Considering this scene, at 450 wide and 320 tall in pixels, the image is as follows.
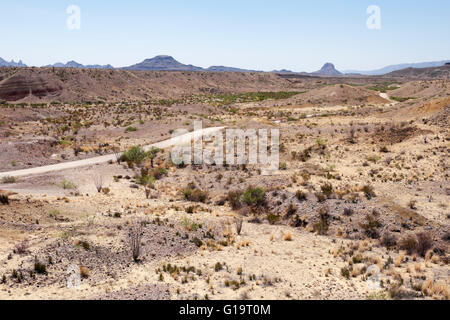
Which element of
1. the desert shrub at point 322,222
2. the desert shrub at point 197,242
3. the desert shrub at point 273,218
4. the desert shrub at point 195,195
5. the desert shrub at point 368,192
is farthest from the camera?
the desert shrub at point 195,195

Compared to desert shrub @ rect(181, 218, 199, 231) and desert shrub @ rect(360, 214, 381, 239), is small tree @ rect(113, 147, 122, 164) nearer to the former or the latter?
desert shrub @ rect(181, 218, 199, 231)

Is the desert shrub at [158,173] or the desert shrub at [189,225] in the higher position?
the desert shrub at [158,173]

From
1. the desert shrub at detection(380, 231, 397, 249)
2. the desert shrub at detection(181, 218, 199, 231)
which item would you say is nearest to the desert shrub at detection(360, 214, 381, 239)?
the desert shrub at detection(380, 231, 397, 249)

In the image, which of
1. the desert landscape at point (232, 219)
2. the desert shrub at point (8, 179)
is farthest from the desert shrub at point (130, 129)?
the desert shrub at point (8, 179)

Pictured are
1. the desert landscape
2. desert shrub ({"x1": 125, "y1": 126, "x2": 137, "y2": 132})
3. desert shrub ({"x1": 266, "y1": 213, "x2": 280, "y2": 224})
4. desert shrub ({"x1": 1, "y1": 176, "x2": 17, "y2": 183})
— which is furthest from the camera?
desert shrub ({"x1": 125, "y1": 126, "x2": 137, "y2": 132})

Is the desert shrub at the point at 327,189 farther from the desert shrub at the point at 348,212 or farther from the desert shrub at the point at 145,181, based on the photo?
the desert shrub at the point at 145,181
